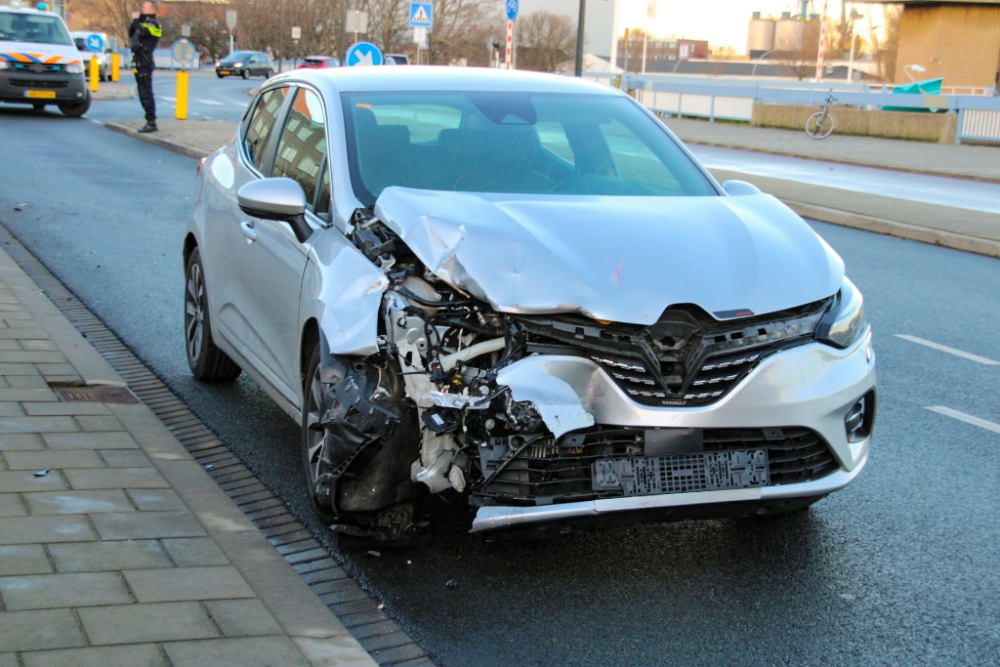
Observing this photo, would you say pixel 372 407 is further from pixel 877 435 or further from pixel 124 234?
pixel 124 234

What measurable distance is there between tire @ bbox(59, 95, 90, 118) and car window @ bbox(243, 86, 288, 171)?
2280 cm

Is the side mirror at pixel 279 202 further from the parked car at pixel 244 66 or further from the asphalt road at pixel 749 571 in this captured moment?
the parked car at pixel 244 66

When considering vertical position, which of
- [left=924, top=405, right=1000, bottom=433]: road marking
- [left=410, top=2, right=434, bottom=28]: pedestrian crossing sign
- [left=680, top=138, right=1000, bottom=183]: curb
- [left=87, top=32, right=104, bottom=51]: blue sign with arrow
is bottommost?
[left=680, top=138, right=1000, bottom=183]: curb

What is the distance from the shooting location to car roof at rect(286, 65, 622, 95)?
5645 millimetres

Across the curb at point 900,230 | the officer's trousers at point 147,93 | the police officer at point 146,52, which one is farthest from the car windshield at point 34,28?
the curb at point 900,230

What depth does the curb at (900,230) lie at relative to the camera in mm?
12945

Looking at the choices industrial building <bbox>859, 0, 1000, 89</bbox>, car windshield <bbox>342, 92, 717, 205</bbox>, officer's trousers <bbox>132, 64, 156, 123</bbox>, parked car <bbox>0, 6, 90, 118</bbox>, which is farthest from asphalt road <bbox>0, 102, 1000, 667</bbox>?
industrial building <bbox>859, 0, 1000, 89</bbox>

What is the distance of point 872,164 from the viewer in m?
23.5

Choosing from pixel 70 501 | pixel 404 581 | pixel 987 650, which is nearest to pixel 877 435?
pixel 987 650

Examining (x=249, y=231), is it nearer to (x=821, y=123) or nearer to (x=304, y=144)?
(x=304, y=144)

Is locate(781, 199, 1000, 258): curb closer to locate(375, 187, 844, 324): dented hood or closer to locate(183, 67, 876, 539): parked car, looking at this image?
locate(183, 67, 876, 539): parked car

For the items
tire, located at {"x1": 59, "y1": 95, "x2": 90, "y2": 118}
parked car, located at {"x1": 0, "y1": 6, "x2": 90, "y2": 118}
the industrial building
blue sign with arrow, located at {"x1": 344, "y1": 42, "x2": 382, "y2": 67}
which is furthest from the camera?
the industrial building

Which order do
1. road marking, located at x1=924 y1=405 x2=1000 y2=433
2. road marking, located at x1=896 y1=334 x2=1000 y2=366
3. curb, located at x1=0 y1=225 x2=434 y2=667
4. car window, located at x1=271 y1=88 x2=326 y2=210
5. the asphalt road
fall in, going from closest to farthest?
curb, located at x1=0 y1=225 x2=434 y2=667 < the asphalt road < car window, located at x1=271 y1=88 x2=326 y2=210 < road marking, located at x1=924 y1=405 x2=1000 y2=433 < road marking, located at x1=896 y1=334 x2=1000 y2=366

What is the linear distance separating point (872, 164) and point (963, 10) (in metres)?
33.8
